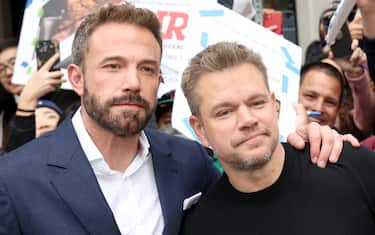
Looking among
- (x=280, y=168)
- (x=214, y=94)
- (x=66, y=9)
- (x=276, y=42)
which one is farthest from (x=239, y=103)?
(x=66, y=9)

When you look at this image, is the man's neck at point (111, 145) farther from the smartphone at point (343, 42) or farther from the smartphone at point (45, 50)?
the smartphone at point (343, 42)

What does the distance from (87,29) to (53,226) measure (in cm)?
78

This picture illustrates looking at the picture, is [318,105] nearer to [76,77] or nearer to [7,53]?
[76,77]

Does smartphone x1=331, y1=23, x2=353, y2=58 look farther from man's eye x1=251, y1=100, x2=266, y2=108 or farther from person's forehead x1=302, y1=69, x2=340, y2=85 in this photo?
man's eye x1=251, y1=100, x2=266, y2=108

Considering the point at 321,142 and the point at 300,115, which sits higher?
the point at 321,142

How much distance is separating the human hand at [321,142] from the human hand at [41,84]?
1.53 m

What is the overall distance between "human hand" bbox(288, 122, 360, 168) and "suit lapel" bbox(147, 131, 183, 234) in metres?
0.50

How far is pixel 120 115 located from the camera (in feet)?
7.61

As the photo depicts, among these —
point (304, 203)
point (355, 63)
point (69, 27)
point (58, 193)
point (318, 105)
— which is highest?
point (69, 27)

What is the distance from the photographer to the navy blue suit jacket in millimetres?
2152

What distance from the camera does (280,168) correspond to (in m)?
2.24

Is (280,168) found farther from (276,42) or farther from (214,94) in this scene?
(276,42)

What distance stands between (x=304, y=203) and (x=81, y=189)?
2.59ft

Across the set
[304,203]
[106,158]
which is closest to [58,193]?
[106,158]
